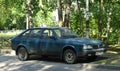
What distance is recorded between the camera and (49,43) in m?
16.1

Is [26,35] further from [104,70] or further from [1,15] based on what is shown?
[1,15]

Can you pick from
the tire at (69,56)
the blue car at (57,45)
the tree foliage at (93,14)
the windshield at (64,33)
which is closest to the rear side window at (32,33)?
the blue car at (57,45)

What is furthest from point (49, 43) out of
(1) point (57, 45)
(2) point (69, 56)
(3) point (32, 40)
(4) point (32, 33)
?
(4) point (32, 33)

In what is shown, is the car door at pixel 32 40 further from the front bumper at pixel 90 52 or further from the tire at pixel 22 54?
the front bumper at pixel 90 52

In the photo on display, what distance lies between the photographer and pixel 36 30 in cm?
1711

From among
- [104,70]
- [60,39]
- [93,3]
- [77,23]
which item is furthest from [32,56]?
[77,23]

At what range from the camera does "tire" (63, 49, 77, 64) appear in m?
15.2

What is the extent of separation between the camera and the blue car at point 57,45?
49.7 ft

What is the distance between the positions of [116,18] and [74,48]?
1447 centimetres

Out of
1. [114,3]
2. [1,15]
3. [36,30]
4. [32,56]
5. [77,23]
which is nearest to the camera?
[36,30]

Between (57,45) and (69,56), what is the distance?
0.84 meters

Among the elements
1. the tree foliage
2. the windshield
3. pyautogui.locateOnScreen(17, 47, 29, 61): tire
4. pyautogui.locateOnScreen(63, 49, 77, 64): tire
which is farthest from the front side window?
the tree foliage

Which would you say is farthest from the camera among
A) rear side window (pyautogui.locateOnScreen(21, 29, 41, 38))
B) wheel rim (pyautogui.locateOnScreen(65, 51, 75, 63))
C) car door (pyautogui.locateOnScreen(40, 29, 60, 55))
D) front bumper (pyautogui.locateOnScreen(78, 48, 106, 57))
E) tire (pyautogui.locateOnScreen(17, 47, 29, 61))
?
tire (pyautogui.locateOnScreen(17, 47, 29, 61))

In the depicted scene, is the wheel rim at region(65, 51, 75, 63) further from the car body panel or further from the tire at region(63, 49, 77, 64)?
the car body panel
